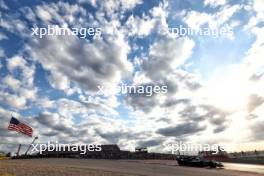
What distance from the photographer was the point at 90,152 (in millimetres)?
64875

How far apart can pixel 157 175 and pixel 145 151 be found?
50676mm

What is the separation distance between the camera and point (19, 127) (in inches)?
1623

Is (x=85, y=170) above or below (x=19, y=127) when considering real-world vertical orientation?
below

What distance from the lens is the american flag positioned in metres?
40.4

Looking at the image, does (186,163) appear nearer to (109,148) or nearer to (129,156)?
(129,156)

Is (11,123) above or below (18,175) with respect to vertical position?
above

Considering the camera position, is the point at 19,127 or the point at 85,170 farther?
the point at 19,127

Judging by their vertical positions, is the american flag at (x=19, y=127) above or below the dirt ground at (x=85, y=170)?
above

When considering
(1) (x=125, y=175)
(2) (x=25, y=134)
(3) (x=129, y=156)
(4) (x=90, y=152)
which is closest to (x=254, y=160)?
(3) (x=129, y=156)

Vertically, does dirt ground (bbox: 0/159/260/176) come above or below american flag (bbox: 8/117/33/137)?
below

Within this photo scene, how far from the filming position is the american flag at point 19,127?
40.4m

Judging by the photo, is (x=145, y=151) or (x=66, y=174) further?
(x=145, y=151)

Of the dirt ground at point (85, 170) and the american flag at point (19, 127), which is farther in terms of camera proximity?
the american flag at point (19, 127)

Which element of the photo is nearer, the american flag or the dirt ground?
the dirt ground
